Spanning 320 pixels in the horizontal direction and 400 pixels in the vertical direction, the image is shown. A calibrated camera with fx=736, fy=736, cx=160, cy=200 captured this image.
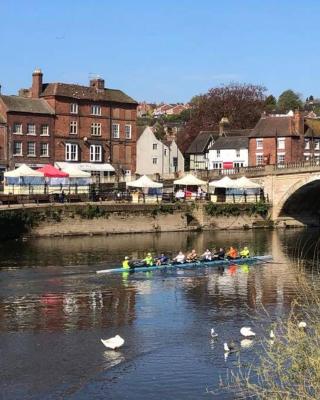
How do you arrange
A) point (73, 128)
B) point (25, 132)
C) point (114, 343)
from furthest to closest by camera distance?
point (73, 128) < point (25, 132) < point (114, 343)

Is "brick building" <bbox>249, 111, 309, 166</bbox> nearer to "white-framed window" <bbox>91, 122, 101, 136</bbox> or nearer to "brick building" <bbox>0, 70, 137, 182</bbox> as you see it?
"brick building" <bbox>0, 70, 137, 182</bbox>

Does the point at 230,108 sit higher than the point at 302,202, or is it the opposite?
the point at 230,108

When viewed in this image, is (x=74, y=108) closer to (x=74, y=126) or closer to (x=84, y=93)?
(x=74, y=126)

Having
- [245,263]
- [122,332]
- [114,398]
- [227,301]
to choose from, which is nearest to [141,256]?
[245,263]

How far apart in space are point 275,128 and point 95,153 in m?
25.3

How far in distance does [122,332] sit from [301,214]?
5531cm

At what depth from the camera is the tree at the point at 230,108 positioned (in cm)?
12838

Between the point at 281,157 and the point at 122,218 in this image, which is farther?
the point at 281,157

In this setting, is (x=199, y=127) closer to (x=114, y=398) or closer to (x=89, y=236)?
(x=89, y=236)

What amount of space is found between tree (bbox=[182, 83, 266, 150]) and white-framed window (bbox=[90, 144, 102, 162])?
→ 43118mm

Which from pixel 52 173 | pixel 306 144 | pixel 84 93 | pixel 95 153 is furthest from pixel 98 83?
pixel 306 144

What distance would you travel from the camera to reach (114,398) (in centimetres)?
2141

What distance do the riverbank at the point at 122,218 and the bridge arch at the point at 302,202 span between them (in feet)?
7.34

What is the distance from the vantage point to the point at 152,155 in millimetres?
102000
